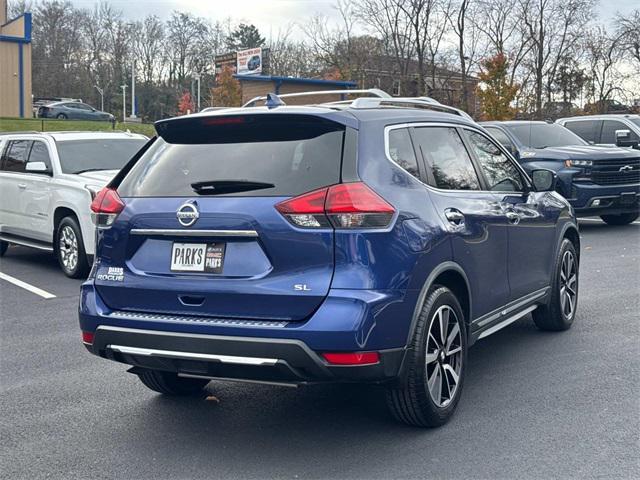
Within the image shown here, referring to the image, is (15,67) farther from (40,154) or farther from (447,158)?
(447,158)

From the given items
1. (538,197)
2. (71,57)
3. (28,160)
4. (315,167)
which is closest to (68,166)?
(28,160)

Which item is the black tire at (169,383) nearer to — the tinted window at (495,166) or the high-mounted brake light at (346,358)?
the high-mounted brake light at (346,358)

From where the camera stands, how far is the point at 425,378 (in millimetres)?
4414

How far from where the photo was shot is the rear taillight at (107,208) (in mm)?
4633

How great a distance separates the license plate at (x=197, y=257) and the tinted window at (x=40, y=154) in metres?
7.18

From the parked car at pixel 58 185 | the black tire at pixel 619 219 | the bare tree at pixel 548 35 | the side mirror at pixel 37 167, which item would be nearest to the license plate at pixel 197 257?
the parked car at pixel 58 185

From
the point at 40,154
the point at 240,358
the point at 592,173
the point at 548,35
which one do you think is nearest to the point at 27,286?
the point at 40,154

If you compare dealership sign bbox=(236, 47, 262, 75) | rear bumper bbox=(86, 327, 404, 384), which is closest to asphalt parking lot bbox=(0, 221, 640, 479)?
rear bumper bbox=(86, 327, 404, 384)

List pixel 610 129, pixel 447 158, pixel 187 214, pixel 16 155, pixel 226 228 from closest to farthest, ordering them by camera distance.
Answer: pixel 226 228 < pixel 187 214 < pixel 447 158 < pixel 16 155 < pixel 610 129

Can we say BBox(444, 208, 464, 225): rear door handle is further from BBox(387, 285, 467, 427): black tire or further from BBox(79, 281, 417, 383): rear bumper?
BBox(79, 281, 417, 383): rear bumper

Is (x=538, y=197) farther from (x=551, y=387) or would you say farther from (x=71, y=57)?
(x=71, y=57)

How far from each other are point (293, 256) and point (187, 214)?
0.63 meters

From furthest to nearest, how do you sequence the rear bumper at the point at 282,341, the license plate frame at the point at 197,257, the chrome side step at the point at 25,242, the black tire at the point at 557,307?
1. the chrome side step at the point at 25,242
2. the black tire at the point at 557,307
3. the license plate frame at the point at 197,257
4. the rear bumper at the point at 282,341

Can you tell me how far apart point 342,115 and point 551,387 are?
7.67ft
